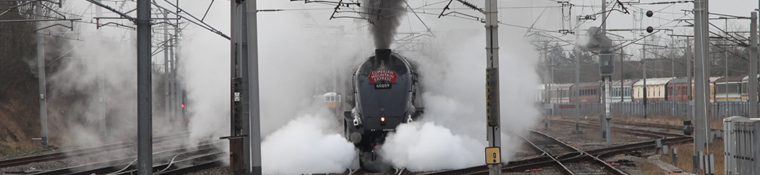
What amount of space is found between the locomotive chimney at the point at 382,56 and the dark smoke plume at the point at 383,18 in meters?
1.91

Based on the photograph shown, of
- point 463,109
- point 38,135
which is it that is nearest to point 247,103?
Answer: point 463,109

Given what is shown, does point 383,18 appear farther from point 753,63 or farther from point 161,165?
point 753,63

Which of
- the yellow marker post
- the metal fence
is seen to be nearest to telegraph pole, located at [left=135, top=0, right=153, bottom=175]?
the yellow marker post

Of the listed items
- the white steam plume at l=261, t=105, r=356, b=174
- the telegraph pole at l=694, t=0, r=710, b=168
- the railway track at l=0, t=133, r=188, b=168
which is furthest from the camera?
the railway track at l=0, t=133, r=188, b=168

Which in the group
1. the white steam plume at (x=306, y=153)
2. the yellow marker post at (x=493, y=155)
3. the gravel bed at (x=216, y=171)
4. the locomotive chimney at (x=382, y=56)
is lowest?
the gravel bed at (x=216, y=171)

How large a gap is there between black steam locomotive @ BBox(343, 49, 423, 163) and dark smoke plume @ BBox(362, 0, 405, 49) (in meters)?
2.23

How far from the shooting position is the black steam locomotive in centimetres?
1667

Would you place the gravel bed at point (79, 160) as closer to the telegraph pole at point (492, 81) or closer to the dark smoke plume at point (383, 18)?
the dark smoke plume at point (383, 18)

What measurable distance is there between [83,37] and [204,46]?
10.0m

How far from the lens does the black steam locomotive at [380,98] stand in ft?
54.7

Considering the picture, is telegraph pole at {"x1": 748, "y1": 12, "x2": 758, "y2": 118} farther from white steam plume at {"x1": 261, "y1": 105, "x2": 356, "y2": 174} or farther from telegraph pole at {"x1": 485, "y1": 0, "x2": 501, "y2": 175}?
telegraph pole at {"x1": 485, "y1": 0, "x2": 501, "y2": 175}

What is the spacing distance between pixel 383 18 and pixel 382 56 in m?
3.27

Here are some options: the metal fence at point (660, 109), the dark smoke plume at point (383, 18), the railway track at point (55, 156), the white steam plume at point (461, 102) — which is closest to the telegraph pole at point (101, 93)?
the railway track at point (55, 156)

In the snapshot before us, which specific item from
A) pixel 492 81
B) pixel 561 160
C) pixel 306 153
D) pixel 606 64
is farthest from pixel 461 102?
pixel 492 81
